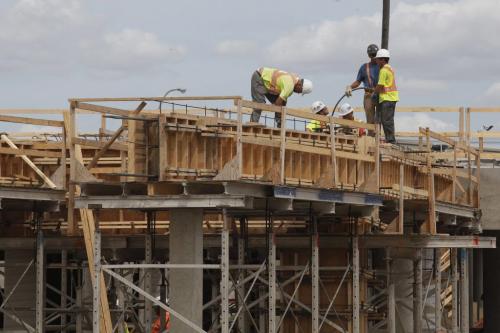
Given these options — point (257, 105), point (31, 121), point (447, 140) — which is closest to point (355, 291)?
point (447, 140)

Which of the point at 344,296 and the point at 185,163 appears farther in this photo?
the point at 344,296

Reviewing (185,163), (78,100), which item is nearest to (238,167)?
(185,163)

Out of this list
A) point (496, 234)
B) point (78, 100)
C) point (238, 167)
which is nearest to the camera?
point (238, 167)

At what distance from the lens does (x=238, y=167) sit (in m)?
26.6

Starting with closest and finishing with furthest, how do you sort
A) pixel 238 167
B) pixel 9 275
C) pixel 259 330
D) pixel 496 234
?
1. pixel 238 167
2. pixel 259 330
3. pixel 9 275
4. pixel 496 234

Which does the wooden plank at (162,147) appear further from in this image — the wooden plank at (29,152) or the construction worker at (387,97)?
the construction worker at (387,97)

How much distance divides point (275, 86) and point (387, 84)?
11.0ft

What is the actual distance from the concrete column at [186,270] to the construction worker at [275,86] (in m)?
5.84

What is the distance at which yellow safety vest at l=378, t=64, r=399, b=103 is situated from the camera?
A: 35844mm

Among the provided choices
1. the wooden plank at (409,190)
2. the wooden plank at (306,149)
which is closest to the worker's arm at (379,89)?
the wooden plank at (409,190)

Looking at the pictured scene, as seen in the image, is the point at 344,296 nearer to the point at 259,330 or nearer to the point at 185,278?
the point at 259,330

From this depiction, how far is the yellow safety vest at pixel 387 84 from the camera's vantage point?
35.8m

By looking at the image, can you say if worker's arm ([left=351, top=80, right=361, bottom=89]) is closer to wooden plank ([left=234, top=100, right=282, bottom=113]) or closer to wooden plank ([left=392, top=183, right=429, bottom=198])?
wooden plank ([left=392, top=183, right=429, bottom=198])

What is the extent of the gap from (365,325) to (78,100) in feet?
33.6
